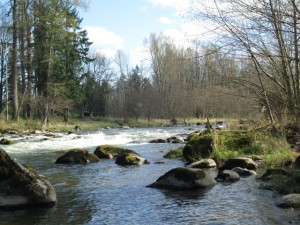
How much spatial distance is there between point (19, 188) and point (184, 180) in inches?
155

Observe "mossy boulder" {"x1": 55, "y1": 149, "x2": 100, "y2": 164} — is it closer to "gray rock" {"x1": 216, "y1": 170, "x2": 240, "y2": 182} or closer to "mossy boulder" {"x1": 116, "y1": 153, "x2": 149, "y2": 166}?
"mossy boulder" {"x1": 116, "y1": 153, "x2": 149, "y2": 166}

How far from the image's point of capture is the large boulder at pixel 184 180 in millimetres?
9828

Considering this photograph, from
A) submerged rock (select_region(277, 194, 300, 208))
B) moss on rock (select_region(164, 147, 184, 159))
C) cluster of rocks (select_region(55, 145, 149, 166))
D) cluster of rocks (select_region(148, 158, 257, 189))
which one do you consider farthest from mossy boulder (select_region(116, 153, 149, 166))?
submerged rock (select_region(277, 194, 300, 208))

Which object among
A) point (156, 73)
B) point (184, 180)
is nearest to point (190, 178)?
point (184, 180)

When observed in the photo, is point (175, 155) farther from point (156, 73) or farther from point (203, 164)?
point (156, 73)

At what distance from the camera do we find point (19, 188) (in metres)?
8.38

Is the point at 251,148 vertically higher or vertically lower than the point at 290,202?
higher

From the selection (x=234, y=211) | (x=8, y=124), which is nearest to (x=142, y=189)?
(x=234, y=211)

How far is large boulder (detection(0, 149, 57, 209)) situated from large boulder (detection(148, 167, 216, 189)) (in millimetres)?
2843

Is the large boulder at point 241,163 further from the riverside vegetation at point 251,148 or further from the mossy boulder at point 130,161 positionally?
the mossy boulder at point 130,161

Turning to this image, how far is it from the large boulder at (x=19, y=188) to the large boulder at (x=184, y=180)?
2843mm

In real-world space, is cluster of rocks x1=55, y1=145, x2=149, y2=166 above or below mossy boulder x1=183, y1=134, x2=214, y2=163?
below

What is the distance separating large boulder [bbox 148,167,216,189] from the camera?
983 centimetres

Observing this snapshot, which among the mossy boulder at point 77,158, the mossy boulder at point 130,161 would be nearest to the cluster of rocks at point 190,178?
the mossy boulder at point 130,161
